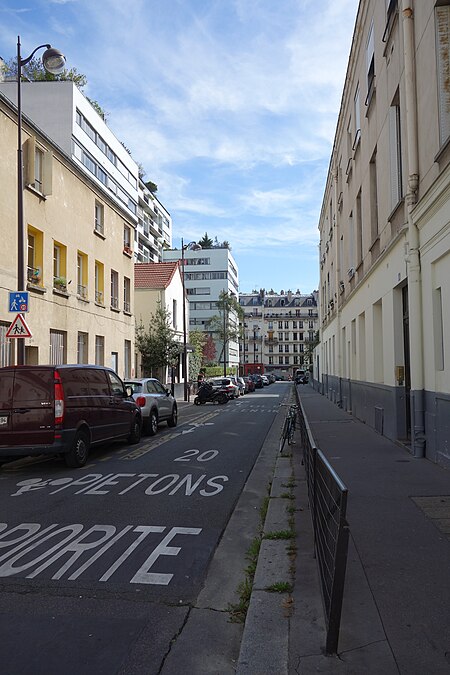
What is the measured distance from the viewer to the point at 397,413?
11.6 metres

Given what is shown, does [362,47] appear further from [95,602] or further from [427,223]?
[95,602]

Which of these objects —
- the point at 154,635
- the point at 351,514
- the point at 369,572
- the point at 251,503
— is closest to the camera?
the point at 154,635

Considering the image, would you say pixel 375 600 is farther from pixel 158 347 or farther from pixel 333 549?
pixel 158 347

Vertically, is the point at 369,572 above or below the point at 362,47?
below

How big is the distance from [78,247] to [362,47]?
1148 centimetres

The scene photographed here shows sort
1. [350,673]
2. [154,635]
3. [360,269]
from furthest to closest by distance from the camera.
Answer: [360,269] < [154,635] < [350,673]

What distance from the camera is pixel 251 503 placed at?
7.41 metres

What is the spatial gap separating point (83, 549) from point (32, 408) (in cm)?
482

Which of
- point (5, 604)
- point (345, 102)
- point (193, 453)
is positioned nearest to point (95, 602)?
point (5, 604)

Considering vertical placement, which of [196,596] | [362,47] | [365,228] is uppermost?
[362,47]

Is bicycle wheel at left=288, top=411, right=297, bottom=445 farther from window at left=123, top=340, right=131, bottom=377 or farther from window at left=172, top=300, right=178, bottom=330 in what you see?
window at left=172, top=300, right=178, bottom=330

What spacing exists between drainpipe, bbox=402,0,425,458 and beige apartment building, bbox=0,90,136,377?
1055 cm

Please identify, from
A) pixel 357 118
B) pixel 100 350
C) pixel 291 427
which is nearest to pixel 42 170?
pixel 100 350

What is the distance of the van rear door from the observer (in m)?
9.67
